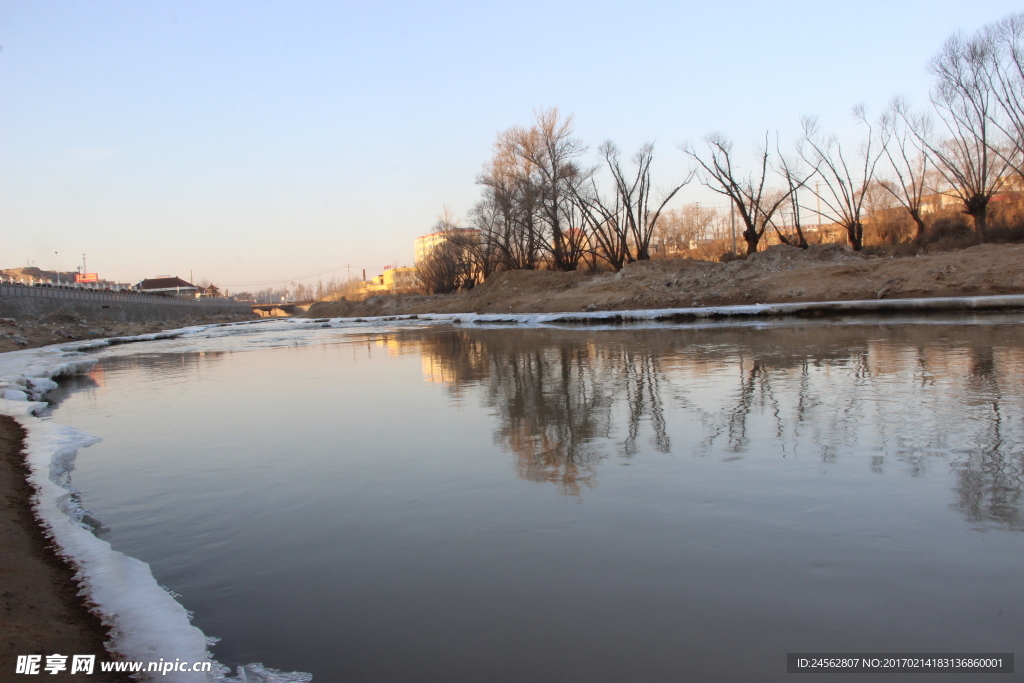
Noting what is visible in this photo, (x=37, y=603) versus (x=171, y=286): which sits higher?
(x=171, y=286)

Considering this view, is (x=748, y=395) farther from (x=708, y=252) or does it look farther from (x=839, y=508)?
(x=708, y=252)

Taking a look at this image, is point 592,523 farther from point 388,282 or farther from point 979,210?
point 388,282

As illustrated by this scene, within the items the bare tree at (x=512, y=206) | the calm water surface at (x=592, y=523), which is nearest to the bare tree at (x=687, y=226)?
Answer: the bare tree at (x=512, y=206)

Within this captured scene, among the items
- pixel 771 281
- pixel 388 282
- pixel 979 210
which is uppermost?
pixel 388 282

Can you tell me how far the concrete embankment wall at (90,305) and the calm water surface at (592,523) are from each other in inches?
1639

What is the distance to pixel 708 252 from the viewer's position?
72.4 m

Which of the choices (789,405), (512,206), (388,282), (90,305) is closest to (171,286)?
(388,282)

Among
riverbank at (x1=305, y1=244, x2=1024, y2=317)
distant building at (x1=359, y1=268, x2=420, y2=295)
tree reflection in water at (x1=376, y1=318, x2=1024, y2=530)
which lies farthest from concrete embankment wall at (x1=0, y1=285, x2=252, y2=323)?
distant building at (x1=359, y1=268, x2=420, y2=295)

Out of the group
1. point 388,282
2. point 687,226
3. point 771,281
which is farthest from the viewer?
point 388,282

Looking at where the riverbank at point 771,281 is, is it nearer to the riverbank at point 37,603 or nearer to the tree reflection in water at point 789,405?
the tree reflection in water at point 789,405

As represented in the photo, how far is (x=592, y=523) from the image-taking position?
3.51 metres

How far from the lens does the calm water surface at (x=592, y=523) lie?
2.38m

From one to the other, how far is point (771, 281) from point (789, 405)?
20.7 metres

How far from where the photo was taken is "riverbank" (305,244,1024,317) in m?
19.1
